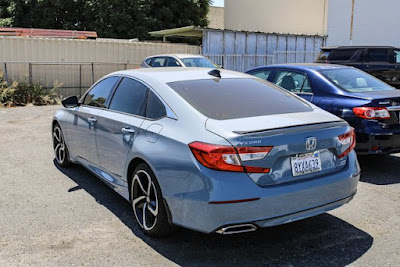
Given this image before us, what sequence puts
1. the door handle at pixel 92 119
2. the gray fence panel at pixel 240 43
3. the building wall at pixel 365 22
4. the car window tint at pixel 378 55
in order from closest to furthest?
the door handle at pixel 92 119 → the car window tint at pixel 378 55 → the gray fence panel at pixel 240 43 → the building wall at pixel 365 22

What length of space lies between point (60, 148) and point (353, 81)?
450 cm

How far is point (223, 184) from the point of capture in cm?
308

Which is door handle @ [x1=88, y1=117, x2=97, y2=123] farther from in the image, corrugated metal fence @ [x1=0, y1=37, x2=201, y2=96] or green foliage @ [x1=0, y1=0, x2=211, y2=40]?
green foliage @ [x1=0, y1=0, x2=211, y2=40]

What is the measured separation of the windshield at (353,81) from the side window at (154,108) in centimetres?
321

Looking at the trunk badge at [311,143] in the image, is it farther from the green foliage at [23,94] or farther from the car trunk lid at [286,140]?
the green foliage at [23,94]

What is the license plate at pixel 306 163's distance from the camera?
3320 mm

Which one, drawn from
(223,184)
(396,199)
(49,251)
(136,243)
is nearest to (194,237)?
(136,243)

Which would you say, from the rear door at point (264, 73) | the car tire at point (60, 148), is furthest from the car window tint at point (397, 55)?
the car tire at point (60, 148)

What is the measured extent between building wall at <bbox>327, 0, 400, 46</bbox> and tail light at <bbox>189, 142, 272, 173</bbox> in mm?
20196

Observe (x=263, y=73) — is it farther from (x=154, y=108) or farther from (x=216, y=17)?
(x=216, y=17)

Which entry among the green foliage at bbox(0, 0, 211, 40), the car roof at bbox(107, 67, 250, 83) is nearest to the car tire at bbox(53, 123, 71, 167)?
the car roof at bbox(107, 67, 250, 83)

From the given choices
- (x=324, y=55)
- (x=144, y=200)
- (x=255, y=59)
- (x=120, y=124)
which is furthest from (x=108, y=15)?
(x=144, y=200)

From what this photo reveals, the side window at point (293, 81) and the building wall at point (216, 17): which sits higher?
the building wall at point (216, 17)

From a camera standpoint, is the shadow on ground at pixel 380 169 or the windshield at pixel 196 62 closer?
the shadow on ground at pixel 380 169
